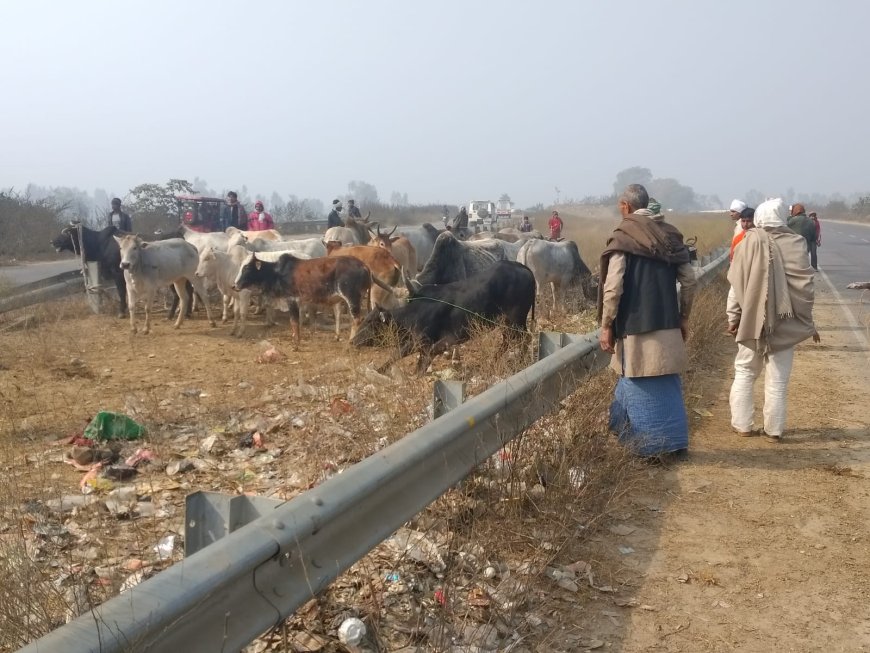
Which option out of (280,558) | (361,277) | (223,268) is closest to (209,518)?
(280,558)

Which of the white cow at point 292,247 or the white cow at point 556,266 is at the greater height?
the white cow at point 292,247

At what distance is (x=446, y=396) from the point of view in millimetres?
4141

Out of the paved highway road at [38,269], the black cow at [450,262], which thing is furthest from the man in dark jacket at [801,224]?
the paved highway road at [38,269]

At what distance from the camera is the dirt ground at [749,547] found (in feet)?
10.9

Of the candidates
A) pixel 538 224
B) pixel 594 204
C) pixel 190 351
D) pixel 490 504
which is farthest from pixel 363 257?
pixel 594 204

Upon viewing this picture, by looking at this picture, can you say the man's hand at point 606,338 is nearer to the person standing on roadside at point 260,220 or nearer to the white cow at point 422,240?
the white cow at point 422,240

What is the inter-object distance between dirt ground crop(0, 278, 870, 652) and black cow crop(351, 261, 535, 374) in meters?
0.32

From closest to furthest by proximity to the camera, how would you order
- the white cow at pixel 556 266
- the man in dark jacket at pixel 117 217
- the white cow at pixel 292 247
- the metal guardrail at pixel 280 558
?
1. the metal guardrail at pixel 280 558
2. the white cow at pixel 556 266
3. the white cow at pixel 292 247
4. the man in dark jacket at pixel 117 217

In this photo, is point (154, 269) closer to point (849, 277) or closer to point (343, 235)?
point (343, 235)

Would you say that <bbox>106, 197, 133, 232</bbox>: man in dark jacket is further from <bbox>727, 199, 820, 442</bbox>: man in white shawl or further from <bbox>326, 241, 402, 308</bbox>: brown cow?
<bbox>727, 199, 820, 442</bbox>: man in white shawl

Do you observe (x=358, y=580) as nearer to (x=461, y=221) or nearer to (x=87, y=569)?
(x=87, y=569)

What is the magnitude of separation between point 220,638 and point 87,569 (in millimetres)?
1790

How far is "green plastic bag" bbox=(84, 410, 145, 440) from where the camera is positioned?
19.4 ft

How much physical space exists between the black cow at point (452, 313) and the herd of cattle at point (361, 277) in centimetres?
1
